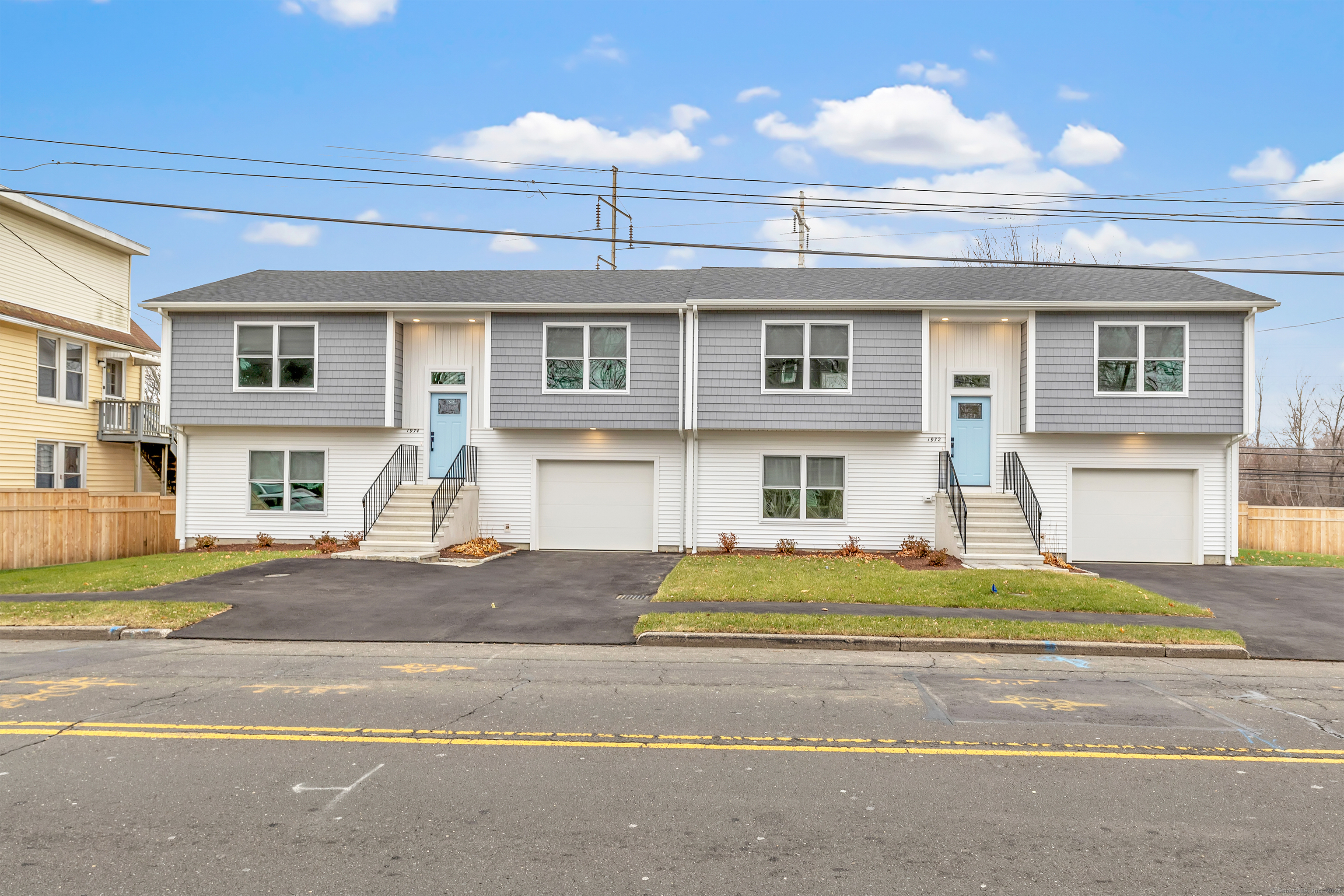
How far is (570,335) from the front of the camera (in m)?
20.1

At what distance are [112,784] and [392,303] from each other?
51.8ft

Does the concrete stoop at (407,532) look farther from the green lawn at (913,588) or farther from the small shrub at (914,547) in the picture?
the small shrub at (914,547)

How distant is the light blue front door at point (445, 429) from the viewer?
68.1 feet

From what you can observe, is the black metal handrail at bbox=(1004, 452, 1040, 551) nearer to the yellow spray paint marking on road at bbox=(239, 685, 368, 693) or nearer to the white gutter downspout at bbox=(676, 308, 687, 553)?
the white gutter downspout at bbox=(676, 308, 687, 553)

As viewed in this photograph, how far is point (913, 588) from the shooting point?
13.6m

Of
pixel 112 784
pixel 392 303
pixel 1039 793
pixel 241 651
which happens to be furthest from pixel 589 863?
pixel 392 303

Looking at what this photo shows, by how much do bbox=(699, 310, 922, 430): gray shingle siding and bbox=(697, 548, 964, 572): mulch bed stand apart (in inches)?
111

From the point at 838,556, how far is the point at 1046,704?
11586 millimetres

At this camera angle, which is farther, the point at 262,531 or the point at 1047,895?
the point at 262,531

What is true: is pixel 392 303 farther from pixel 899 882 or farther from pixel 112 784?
pixel 899 882

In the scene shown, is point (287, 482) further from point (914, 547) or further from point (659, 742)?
point (659, 742)

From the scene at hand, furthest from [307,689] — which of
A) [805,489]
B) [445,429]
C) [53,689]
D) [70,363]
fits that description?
[70,363]

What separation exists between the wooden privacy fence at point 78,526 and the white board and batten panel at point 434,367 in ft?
20.8

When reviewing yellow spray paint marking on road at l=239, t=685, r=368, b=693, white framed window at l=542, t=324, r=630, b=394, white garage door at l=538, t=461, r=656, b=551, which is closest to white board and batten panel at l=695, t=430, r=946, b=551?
white garage door at l=538, t=461, r=656, b=551
